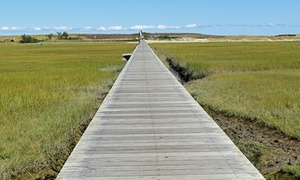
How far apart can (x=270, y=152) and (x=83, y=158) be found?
10.3ft

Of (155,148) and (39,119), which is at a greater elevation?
(155,148)

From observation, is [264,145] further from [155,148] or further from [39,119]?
[39,119]

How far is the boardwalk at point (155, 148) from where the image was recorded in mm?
4590

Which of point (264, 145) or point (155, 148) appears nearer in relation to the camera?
point (155, 148)

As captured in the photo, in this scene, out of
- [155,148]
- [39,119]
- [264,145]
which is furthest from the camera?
[39,119]

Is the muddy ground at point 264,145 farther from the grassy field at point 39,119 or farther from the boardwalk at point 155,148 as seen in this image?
the grassy field at point 39,119

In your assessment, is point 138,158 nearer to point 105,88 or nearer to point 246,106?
point 246,106

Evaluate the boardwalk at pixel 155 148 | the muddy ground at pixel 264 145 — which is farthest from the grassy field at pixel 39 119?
the muddy ground at pixel 264 145

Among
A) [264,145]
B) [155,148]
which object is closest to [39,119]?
[155,148]

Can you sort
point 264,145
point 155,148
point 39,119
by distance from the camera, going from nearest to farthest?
point 155,148, point 264,145, point 39,119

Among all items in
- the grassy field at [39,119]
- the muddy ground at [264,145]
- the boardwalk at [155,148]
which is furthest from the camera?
the grassy field at [39,119]

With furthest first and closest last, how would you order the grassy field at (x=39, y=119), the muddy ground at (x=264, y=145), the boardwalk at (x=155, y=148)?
the grassy field at (x=39, y=119) → the muddy ground at (x=264, y=145) → the boardwalk at (x=155, y=148)

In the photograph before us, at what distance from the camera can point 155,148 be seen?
557 centimetres

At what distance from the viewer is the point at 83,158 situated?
16.8ft
